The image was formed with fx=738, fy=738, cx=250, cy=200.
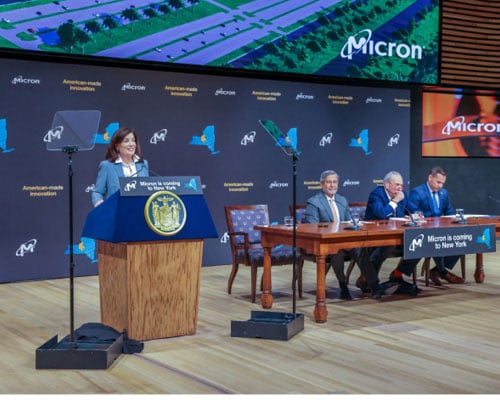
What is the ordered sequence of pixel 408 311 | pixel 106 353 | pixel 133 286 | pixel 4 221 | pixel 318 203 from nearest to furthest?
pixel 106 353, pixel 133 286, pixel 408 311, pixel 318 203, pixel 4 221

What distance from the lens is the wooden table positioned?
5727 millimetres

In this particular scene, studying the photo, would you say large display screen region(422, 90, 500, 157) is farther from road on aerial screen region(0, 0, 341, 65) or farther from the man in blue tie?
the man in blue tie

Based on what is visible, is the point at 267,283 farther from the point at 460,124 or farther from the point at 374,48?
the point at 460,124

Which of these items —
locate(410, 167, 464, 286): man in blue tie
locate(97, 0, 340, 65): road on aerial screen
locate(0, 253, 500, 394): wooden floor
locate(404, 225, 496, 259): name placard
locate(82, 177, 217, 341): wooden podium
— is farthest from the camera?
locate(97, 0, 340, 65): road on aerial screen

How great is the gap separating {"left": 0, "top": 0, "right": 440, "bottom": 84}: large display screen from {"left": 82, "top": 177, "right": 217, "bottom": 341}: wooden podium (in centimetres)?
355

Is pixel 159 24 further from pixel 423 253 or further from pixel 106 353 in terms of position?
pixel 106 353

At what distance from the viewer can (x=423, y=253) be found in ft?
20.6

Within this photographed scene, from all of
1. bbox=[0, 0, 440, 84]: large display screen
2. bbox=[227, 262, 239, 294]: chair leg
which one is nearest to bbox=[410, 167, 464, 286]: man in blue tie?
bbox=[227, 262, 239, 294]: chair leg

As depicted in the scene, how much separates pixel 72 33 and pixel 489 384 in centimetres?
587

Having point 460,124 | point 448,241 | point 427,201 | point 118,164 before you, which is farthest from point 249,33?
point 118,164

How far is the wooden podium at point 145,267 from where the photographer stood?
16.1 ft

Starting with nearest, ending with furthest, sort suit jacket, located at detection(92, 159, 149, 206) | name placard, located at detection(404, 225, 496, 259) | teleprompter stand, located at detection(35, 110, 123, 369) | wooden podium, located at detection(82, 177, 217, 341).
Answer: teleprompter stand, located at detection(35, 110, 123, 369) < wooden podium, located at detection(82, 177, 217, 341) < suit jacket, located at detection(92, 159, 149, 206) < name placard, located at detection(404, 225, 496, 259)

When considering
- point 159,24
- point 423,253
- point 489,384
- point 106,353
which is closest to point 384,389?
point 489,384

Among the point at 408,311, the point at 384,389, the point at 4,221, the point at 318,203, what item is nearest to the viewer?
the point at 384,389
